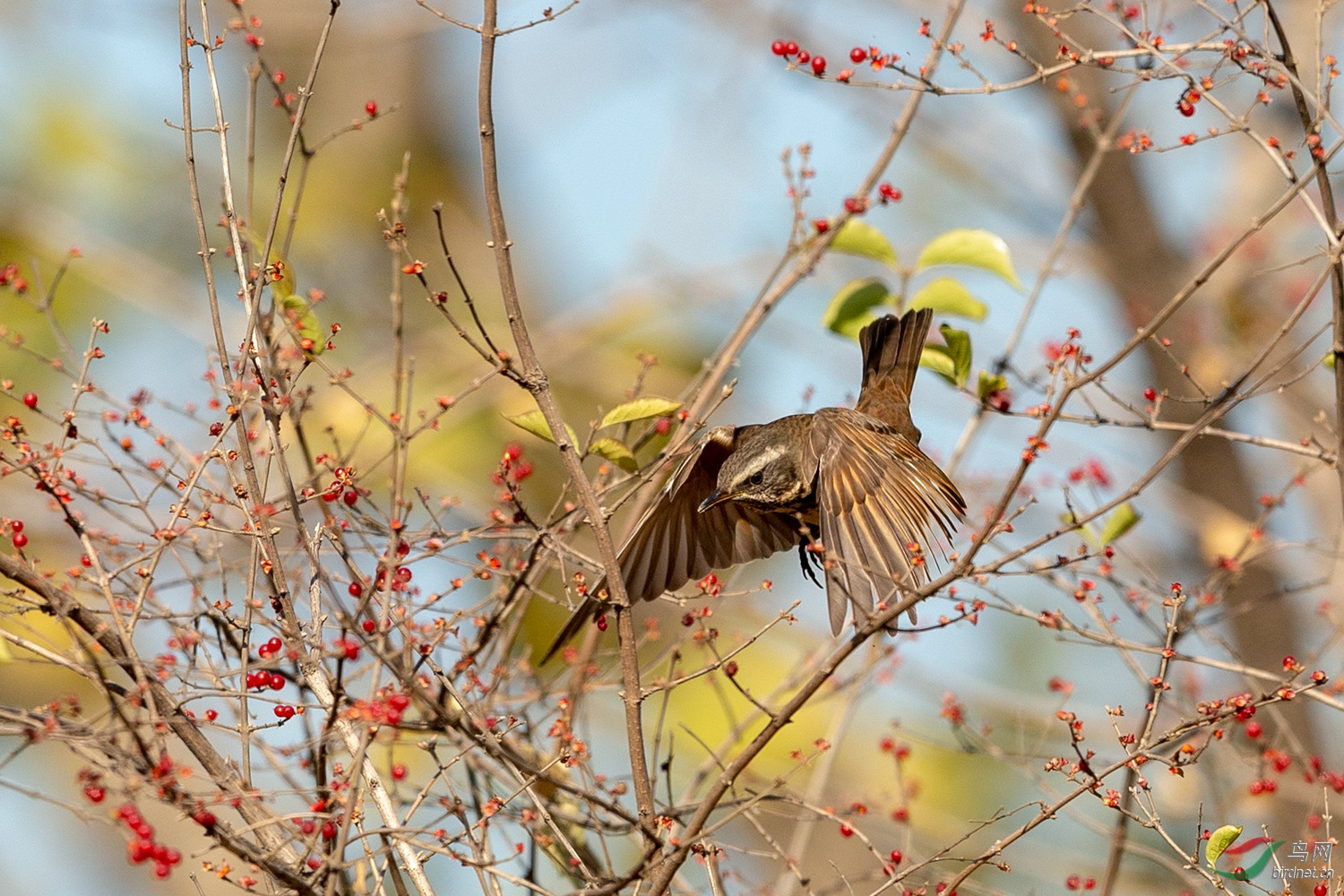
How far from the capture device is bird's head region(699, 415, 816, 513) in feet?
13.3

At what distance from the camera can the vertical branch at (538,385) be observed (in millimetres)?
2637

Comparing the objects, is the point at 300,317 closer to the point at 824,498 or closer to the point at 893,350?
the point at 824,498

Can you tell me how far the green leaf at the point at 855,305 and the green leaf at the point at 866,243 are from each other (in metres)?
0.12

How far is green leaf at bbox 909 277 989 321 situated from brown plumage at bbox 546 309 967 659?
0.15 metres

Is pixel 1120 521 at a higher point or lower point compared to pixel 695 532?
lower

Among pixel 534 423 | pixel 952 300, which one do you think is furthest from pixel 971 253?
pixel 534 423

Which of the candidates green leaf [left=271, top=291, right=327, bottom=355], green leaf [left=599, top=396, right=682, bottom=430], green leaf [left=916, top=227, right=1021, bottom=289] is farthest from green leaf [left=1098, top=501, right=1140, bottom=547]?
green leaf [left=271, top=291, right=327, bottom=355]

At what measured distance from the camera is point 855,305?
4.08 m

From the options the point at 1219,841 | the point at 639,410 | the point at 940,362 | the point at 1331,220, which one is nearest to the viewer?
the point at 1219,841

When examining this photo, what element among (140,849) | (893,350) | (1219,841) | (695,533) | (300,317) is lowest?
(1219,841)

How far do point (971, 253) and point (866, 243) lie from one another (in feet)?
1.18

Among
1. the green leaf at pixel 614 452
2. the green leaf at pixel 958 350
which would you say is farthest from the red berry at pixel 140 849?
the green leaf at pixel 958 350

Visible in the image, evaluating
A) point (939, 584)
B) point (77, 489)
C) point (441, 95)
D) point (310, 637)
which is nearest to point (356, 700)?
point (310, 637)

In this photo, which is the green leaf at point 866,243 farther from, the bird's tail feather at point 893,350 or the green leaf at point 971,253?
the bird's tail feather at point 893,350
